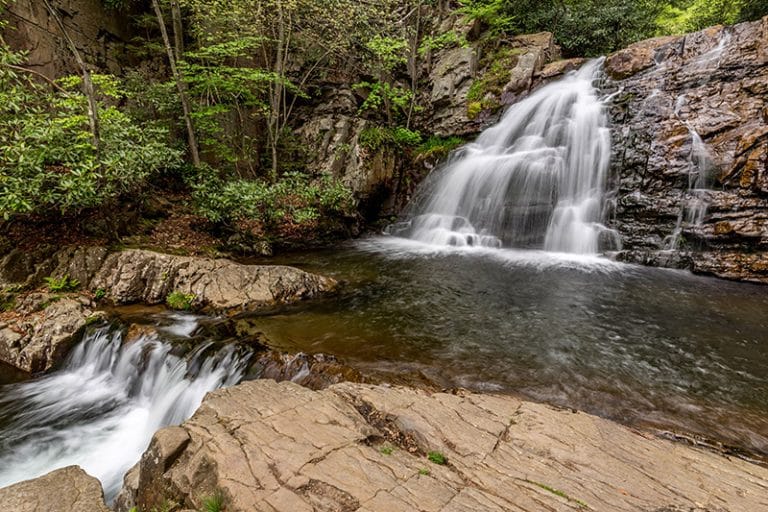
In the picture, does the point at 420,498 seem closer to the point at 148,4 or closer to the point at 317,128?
the point at 317,128

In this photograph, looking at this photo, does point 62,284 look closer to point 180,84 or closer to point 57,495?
point 57,495

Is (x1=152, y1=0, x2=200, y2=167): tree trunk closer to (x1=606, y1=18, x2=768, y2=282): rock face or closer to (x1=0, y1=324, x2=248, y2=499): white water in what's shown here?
(x1=0, y1=324, x2=248, y2=499): white water

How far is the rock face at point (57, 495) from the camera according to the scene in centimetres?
240

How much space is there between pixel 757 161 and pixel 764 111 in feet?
5.10

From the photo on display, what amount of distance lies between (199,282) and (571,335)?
6.25 m

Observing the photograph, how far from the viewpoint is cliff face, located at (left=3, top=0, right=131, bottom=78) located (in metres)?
8.67

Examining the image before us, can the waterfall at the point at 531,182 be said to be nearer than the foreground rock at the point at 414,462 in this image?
No

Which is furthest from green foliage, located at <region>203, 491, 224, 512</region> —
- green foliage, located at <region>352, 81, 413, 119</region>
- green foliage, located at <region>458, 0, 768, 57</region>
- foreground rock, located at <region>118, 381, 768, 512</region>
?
green foliage, located at <region>458, 0, 768, 57</region>

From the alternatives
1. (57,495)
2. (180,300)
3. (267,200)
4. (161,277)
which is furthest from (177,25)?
(57,495)

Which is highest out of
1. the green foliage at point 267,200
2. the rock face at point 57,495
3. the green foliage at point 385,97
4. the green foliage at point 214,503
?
the green foliage at point 385,97

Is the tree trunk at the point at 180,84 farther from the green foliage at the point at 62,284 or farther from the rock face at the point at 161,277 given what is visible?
the green foliage at the point at 62,284

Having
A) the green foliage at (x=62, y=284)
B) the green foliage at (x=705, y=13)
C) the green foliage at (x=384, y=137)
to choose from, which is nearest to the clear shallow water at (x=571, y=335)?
the green foliage at (x=62, y=284)

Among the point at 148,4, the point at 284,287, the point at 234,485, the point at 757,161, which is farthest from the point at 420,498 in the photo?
the point at 148,4

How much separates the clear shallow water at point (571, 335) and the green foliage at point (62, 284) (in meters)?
3.50
